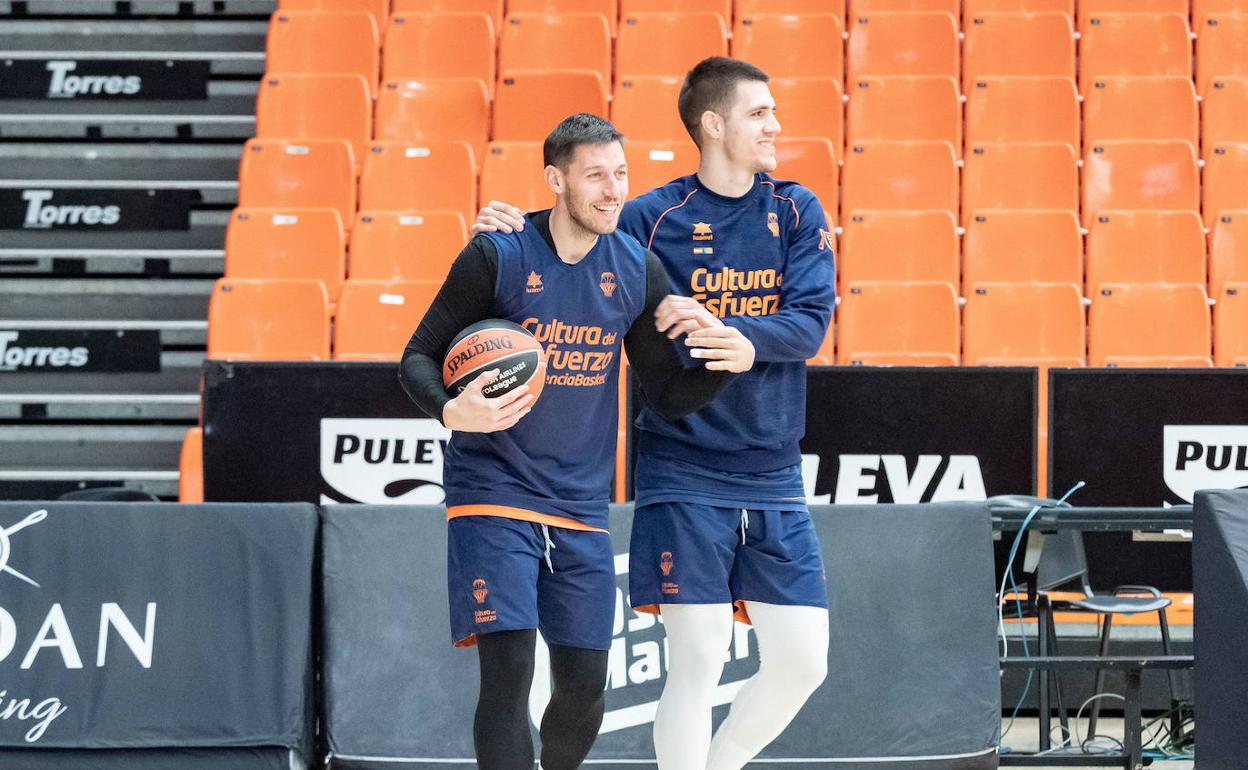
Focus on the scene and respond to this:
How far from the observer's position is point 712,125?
3791 millimetres

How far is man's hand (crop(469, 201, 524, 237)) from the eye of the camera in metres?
3.55

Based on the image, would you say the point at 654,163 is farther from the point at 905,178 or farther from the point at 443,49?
the point at 443,49

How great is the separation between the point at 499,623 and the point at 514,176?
537 cm

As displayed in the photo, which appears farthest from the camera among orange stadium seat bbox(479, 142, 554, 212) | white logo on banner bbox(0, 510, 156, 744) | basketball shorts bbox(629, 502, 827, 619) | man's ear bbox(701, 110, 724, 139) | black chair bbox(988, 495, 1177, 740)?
orange stadium seat bbox(479, 142, 554, 212)

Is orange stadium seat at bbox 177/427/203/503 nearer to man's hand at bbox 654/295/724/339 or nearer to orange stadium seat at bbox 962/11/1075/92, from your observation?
man's hand at bbox 654/295/724/339

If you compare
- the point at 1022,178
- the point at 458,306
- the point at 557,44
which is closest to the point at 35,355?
the point at 557,44

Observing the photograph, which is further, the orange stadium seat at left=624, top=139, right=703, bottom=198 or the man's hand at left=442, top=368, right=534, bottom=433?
the orange stadium seat at left=624, top=139, right=703, bottom=198

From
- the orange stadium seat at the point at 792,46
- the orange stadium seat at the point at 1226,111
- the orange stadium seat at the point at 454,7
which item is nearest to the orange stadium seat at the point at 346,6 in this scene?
the orange stadium seat at the point at 454,7

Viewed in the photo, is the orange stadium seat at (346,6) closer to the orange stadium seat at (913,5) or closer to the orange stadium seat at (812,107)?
the orange stadium seat at (812,107)

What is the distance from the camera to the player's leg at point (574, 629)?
3.51 meters

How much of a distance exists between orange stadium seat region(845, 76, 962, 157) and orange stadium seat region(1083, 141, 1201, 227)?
826 mm

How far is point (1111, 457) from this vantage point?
5.66 m

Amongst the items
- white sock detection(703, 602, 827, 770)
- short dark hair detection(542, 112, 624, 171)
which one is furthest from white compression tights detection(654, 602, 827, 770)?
short dark hair detection(542, 112, 624, 171)

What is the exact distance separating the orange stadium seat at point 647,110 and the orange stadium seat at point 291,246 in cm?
184
